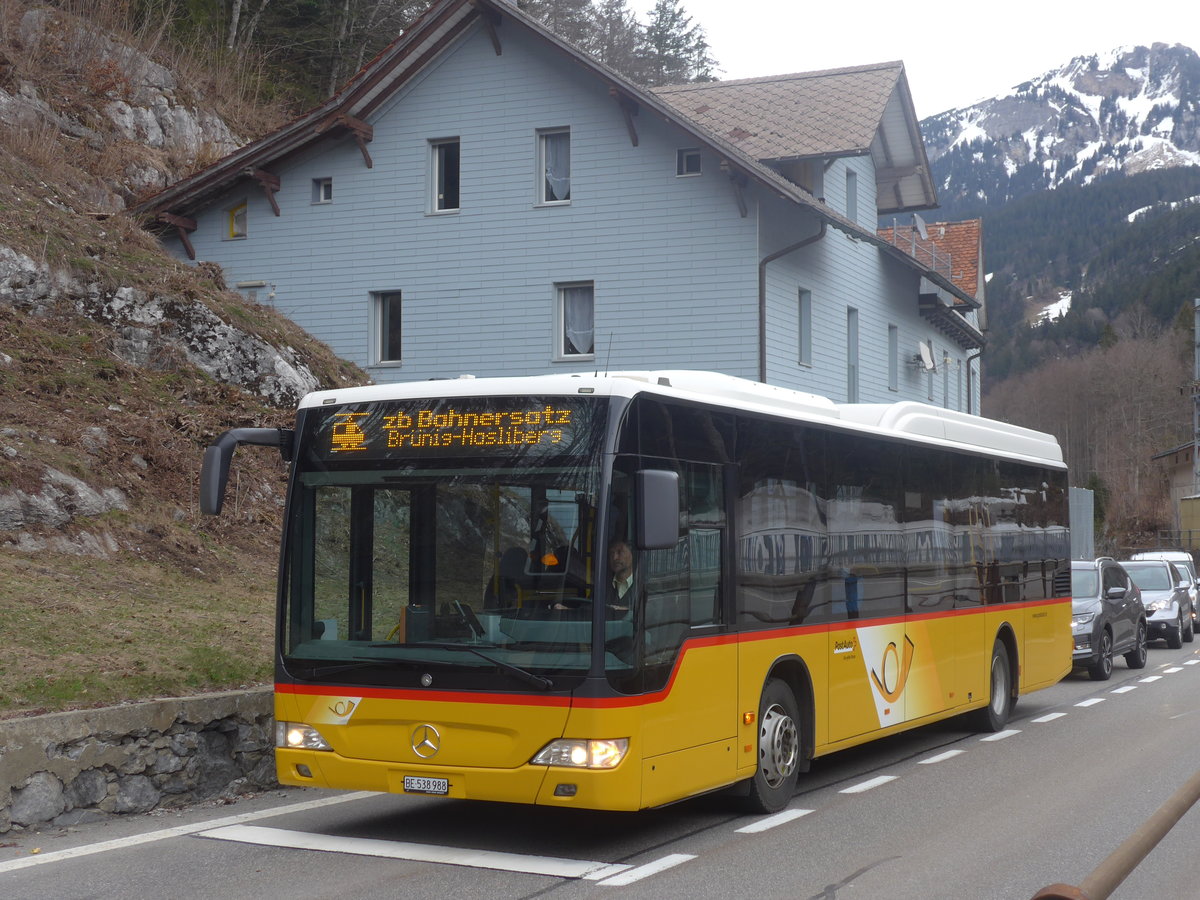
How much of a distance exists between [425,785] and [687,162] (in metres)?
20.0

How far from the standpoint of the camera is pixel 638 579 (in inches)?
299

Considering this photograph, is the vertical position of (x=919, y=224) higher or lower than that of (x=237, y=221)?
higher

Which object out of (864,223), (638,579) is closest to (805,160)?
(864,223)

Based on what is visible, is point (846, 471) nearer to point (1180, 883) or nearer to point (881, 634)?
point (881, 634)

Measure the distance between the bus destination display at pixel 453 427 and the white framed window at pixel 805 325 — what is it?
19.7 meters

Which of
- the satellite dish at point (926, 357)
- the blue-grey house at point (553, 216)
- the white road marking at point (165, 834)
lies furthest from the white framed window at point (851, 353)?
the white road marking at point (165, 834)

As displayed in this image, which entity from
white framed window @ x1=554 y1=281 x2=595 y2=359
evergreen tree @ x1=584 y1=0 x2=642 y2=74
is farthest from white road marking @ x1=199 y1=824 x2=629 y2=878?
evergreen tree @ x1=584 y1=0 x2=642 y2=74

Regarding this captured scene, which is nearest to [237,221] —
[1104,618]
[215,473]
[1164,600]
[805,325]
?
[805,325]

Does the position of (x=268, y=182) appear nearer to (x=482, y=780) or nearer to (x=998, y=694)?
(x=998, y=694)

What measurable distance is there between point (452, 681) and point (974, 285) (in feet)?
116

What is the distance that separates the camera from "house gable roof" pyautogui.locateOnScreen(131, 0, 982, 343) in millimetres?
25094

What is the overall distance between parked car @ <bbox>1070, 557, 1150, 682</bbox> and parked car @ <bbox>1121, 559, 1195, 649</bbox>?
4.43m

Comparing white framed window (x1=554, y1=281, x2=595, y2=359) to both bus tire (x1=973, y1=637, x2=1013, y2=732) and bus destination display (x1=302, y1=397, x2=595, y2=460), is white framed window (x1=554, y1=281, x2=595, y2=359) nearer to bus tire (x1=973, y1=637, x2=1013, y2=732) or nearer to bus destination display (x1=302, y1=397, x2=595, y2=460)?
bus tire (x1=973, y1=637, x2=1013, y2=732)

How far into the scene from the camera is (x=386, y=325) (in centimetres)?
2888
